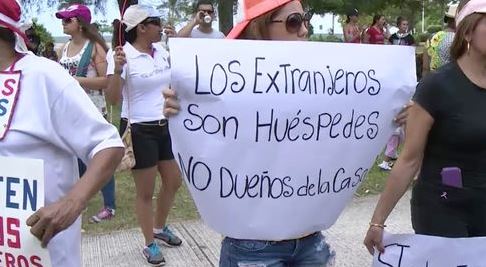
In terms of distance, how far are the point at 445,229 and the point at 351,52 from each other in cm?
82

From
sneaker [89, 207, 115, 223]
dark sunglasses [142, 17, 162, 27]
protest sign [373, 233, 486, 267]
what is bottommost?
sneaker [89, 207, 115, 223]

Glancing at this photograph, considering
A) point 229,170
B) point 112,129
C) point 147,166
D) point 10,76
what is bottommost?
point 147,166

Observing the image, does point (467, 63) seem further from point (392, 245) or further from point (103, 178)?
point (103, 178)

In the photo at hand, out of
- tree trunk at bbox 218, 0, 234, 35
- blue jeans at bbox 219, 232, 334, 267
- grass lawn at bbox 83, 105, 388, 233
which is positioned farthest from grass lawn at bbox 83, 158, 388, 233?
tree trunk at bbox 218, 0, 234, 35

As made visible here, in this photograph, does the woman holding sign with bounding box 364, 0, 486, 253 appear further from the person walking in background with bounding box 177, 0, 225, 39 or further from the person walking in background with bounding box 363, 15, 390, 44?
the person walking in background with bounding box 363, 15, 390, 44

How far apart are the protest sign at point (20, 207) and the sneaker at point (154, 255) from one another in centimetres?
257

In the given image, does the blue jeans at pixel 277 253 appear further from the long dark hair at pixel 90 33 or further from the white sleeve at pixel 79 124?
the long dark hair at pixel 90 33

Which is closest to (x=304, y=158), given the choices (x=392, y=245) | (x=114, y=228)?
(x=392, y=245)

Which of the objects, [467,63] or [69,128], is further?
[467,63]

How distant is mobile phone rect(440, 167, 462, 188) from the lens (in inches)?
105

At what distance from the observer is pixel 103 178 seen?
6.84 ft

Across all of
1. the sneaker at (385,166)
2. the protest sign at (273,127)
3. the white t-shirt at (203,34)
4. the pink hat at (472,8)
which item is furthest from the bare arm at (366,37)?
the protest sign at (273,127)

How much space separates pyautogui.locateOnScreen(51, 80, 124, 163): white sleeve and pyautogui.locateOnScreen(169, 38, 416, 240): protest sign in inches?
10.8

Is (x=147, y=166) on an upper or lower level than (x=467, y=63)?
lower
